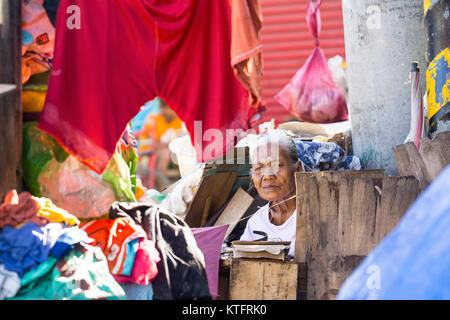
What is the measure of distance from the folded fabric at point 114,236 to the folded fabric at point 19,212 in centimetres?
31

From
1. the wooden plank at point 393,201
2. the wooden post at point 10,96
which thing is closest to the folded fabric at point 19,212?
the wooden post at point 10,96

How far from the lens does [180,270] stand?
3002 mm

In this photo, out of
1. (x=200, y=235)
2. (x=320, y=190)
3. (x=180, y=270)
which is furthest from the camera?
(x=200, y=235)

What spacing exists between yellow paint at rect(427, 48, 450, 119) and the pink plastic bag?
2.14 metres

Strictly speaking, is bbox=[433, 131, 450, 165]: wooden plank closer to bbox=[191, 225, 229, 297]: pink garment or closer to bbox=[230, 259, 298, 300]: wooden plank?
bbox=[230, 259, 298, 300]: wooden plank

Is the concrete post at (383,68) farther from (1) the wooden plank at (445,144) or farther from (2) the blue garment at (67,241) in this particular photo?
(2) the blue garment at (67,241)

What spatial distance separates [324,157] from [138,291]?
6.99ft

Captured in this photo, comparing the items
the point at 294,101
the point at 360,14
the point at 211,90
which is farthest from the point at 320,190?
the point at 294,101

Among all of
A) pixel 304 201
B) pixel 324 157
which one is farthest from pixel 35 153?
pixel 324 157

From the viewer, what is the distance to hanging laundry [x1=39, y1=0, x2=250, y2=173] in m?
3.30

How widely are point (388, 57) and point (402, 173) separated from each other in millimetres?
1238

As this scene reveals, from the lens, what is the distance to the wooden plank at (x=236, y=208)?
4.80 m

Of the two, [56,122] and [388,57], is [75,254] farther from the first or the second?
[388,57]
